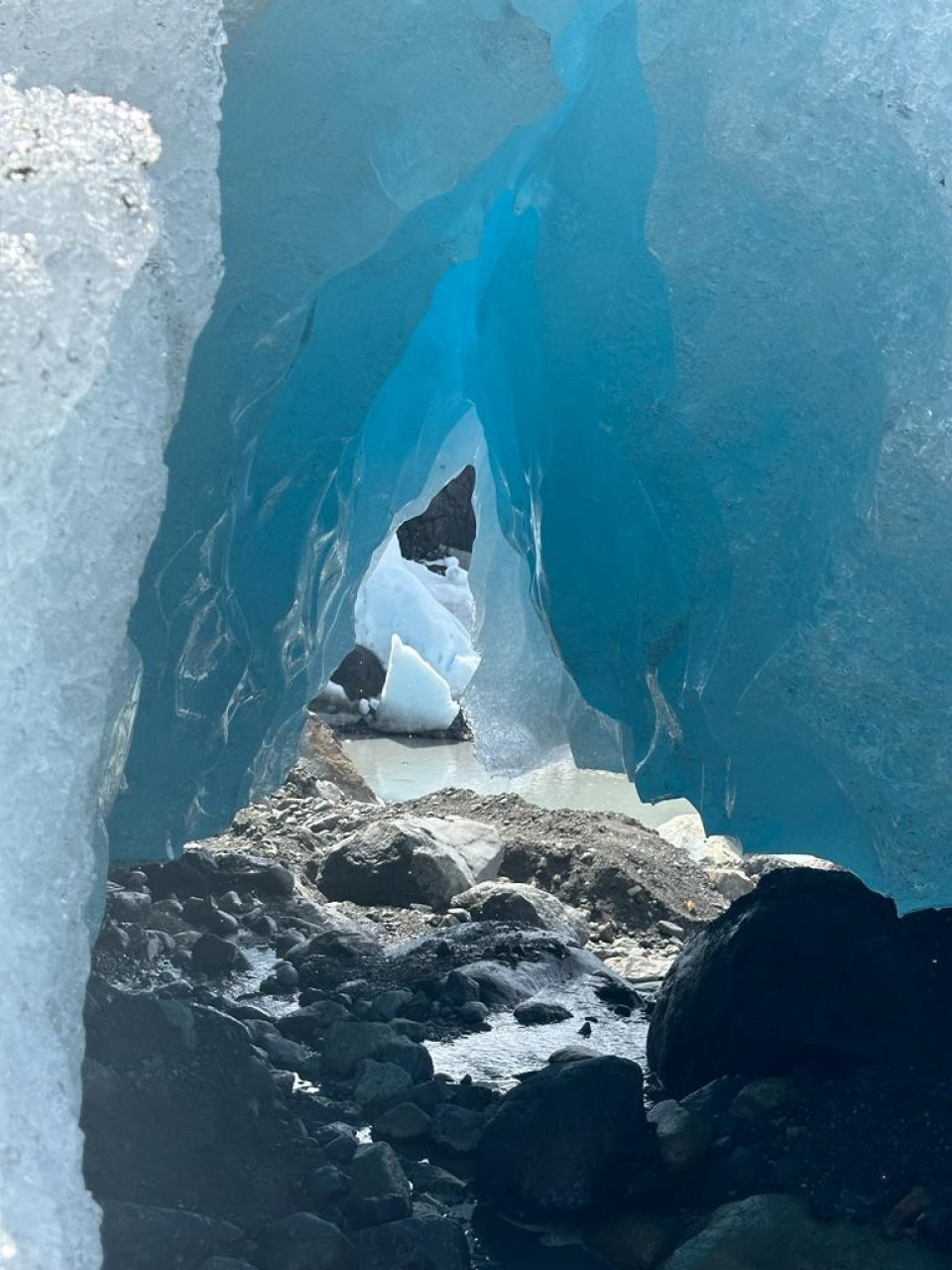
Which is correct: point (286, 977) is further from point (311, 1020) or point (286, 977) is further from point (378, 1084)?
point (378, 1084)

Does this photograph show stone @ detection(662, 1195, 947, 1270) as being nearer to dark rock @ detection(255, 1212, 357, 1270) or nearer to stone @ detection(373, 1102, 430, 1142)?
dark rock @ detection(255, 1212, 357, 1270)

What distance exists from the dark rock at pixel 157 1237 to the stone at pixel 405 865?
8.16 feet

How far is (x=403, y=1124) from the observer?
350 cm

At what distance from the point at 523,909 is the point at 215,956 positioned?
1.04 meters

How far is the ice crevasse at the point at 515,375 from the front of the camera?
78.5 inches

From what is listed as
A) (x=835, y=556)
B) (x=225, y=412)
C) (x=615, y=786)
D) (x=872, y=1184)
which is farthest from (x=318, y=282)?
(x=615, y=786)

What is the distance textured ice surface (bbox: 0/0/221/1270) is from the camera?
1.76 meters

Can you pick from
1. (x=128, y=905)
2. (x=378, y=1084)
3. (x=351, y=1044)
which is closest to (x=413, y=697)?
(x=128, y=905)

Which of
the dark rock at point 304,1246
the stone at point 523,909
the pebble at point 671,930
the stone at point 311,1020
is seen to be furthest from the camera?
the pebble at point 671,930

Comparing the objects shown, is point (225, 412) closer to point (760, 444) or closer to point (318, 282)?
point (318, 282)

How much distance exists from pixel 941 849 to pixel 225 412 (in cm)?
179

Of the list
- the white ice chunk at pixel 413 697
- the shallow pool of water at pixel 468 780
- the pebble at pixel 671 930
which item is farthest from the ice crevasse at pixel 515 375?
the white ice chunk at pixel 413 697

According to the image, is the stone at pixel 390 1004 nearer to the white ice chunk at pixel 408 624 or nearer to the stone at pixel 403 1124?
the stone at pixel 403 1124

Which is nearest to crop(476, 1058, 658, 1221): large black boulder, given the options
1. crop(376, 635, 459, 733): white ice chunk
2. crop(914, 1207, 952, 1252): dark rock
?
crop(914, 1207, 952, 1252): dark rock
